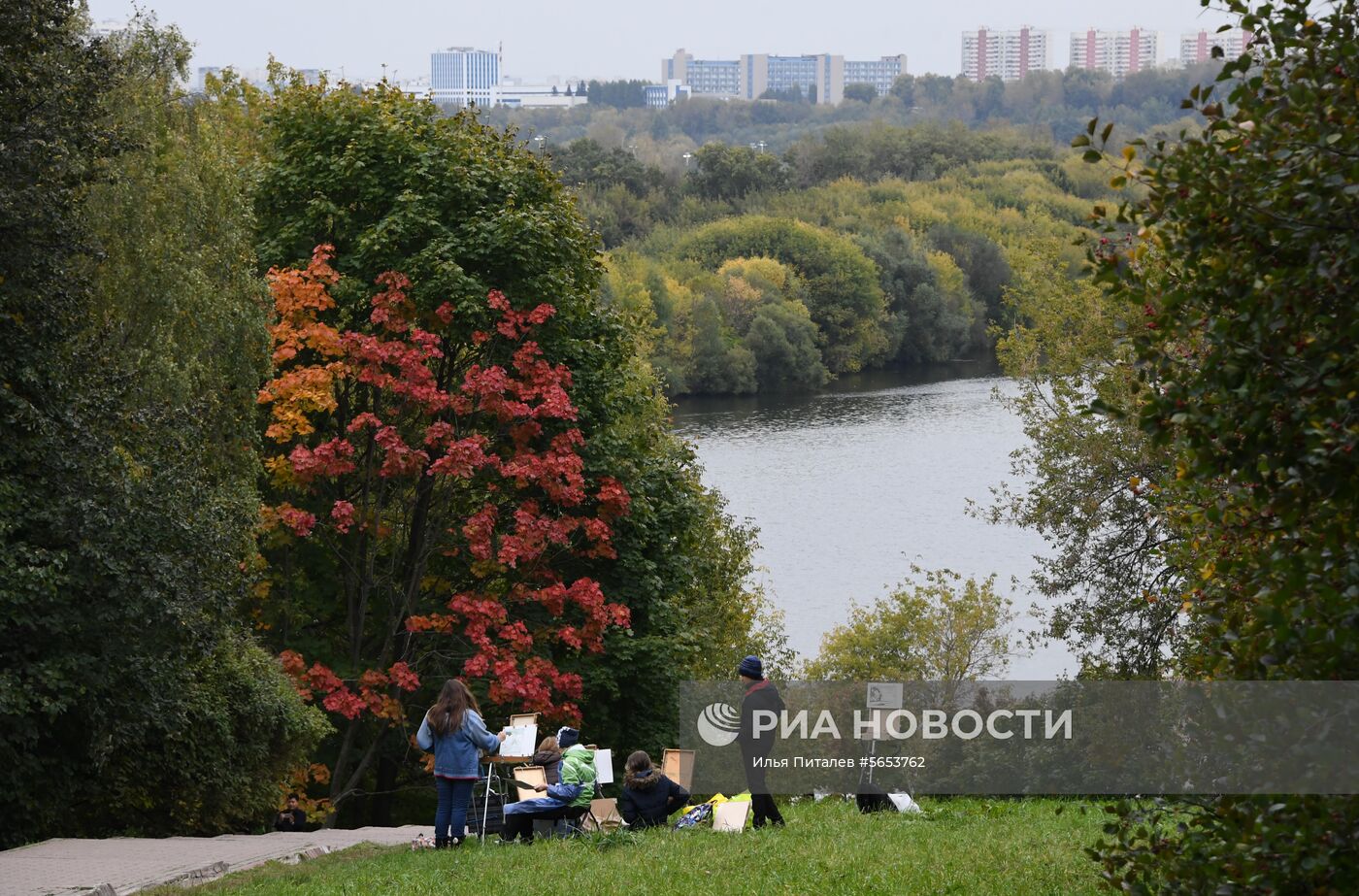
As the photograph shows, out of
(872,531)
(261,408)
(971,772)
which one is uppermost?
(261,408)

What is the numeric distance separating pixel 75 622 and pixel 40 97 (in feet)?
15.0

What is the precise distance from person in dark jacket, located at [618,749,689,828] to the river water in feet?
85.4

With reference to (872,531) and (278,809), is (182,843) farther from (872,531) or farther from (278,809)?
(872,531)

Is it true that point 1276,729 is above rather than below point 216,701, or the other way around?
above

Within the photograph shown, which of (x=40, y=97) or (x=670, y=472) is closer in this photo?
(x=40, y=97)

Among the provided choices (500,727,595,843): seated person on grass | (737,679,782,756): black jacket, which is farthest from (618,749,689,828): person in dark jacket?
(737,679,782,756): black jacket

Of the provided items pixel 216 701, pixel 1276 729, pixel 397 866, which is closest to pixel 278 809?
pixel 216 701

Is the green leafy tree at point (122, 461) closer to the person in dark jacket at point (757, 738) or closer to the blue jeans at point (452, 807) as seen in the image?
the blue jeans at point (452, 807)

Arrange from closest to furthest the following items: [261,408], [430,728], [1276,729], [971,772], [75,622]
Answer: [1276,729]
[430,728]
[75,622]
[971,772]
[261,408]

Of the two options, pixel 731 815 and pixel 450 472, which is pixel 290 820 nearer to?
pixel 450 472

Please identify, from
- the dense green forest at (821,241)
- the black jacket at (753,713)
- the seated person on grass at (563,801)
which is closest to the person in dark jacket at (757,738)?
the black jacket at (753,713)

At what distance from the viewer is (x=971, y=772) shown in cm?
1847

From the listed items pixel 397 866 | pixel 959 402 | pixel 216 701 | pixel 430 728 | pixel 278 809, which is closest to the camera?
pixel 397 866

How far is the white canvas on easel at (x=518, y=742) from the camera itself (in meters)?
13.8
